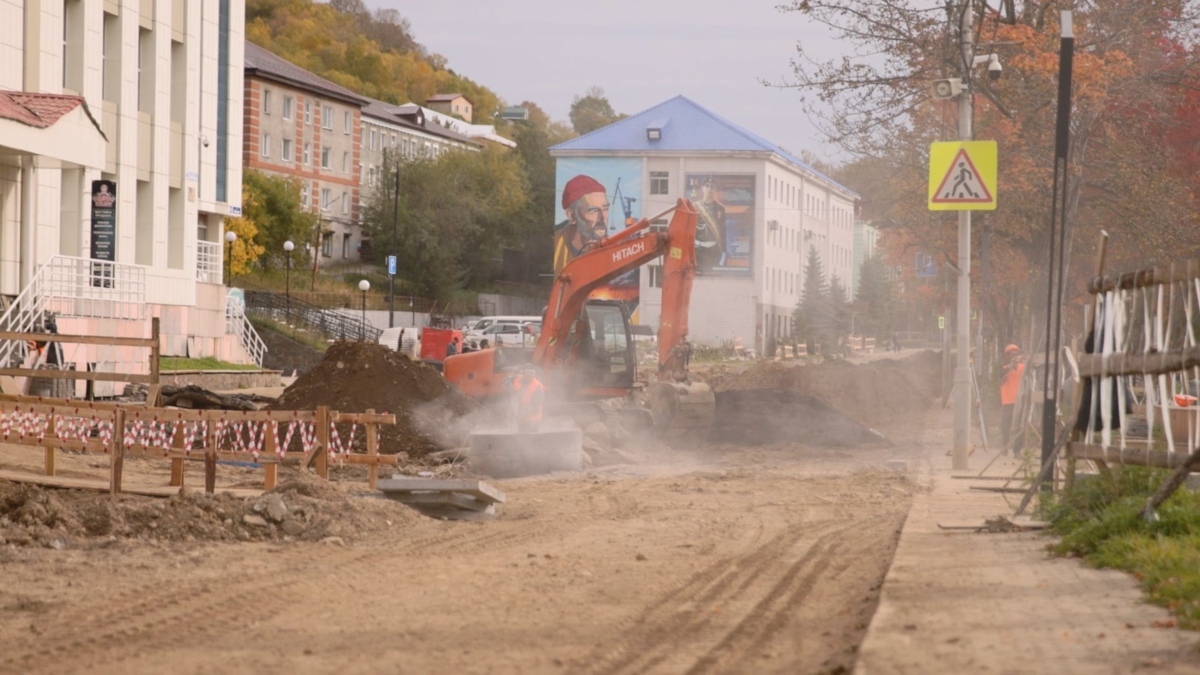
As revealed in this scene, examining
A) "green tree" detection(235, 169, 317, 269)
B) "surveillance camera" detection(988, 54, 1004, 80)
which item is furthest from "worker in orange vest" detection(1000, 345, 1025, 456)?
"green tree" detection(235, 169, 317, 269)

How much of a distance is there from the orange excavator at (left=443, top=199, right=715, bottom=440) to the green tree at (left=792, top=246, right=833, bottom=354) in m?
67.1

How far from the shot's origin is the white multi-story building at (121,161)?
26.7m

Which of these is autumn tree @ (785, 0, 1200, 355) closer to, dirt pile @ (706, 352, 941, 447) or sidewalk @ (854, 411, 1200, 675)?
dirt pile @ (706, 352, 941, 447)

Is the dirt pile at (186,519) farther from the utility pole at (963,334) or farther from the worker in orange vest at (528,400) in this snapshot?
the utility pole at (963,334)

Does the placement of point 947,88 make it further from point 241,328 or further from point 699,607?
point 241,328

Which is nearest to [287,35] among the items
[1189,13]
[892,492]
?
[1189,13]

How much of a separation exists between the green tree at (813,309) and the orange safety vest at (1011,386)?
67795 millimetres

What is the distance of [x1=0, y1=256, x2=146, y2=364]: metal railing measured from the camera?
25547 millimetres

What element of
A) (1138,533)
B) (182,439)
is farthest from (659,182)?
(1138,533)

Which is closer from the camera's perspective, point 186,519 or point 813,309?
point 186,519

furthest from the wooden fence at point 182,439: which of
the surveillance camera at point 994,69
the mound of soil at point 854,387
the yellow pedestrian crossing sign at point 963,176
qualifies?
the mound of soil at point 854,387

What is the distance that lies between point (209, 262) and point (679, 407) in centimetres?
2103

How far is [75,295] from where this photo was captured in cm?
2811

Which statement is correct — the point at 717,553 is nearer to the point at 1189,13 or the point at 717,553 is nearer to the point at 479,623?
the point at 479,623
